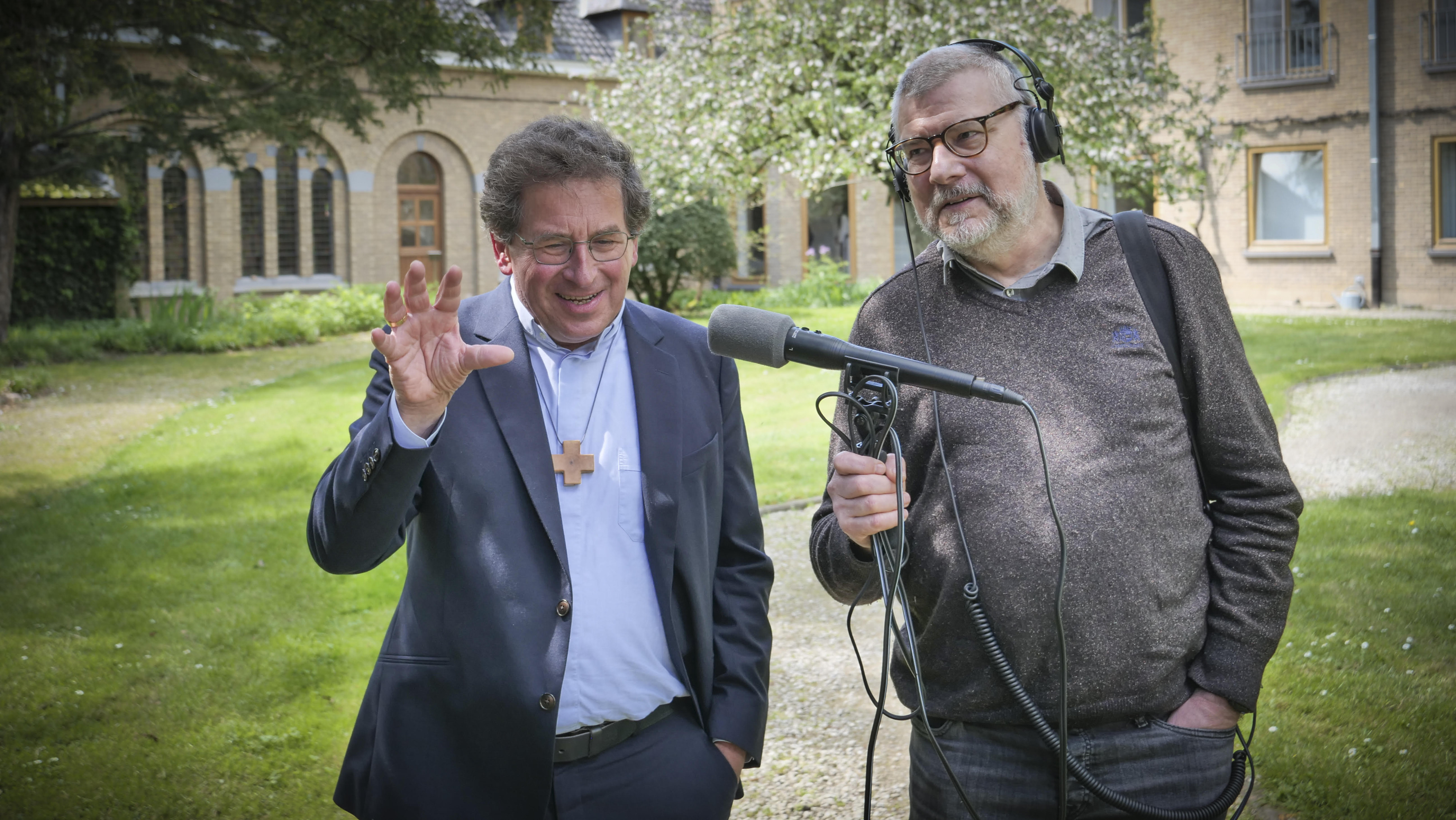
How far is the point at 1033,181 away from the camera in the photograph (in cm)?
248

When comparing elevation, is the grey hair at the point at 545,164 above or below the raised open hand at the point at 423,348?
above

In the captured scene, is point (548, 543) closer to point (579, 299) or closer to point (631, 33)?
point (579, 299)

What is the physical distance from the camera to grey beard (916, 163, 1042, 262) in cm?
242

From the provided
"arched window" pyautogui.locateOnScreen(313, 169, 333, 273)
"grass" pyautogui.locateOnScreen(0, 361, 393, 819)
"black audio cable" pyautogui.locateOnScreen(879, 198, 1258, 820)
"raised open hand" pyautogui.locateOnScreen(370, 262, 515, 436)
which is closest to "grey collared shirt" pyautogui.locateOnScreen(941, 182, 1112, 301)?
"black audio cable" pyautogui.locateOnScreen(879, 198, 1258, 820)

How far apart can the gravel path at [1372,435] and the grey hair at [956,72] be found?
6697 mm

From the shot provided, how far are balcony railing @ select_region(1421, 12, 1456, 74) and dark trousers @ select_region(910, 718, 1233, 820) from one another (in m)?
23.5

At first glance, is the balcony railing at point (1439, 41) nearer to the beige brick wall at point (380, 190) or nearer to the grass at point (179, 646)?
the beige brick wall at point (380, 190)

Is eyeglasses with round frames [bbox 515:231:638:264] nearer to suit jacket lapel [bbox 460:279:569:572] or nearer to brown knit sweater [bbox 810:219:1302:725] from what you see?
suit jacket lapel [bbox 460:279:569:572]

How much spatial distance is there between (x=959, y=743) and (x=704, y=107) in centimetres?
1398

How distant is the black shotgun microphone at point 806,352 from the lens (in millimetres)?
1948

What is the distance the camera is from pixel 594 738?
2.32 meters

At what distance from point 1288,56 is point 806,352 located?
82.2ft

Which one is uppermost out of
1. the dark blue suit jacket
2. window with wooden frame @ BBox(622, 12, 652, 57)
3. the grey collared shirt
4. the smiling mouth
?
window with wooden frame @ BBox(622, 12, 652, 57)

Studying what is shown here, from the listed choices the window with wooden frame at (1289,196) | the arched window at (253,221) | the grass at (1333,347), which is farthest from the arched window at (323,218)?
the window with wooden frame at (1289,196)
